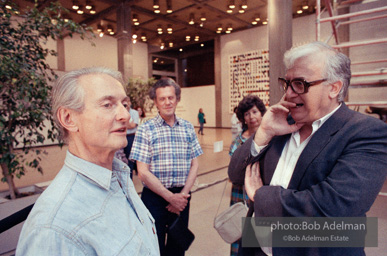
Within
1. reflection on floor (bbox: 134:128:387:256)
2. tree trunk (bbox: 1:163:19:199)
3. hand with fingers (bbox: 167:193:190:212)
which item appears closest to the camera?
hand with fingers (bbox: 167:193:190:212)

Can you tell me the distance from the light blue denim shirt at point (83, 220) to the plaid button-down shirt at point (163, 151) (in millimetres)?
1096

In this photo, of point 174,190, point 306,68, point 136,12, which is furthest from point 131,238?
point 136,12

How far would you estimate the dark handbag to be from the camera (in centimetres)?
202

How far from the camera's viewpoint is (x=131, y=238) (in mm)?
874

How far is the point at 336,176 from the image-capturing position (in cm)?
98

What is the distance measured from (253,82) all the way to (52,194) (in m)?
14.5

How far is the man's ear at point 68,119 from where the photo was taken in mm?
944

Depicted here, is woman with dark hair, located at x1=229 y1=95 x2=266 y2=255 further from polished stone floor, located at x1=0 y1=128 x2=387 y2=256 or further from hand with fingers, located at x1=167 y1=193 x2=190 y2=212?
hand with fingers, located at x1=167 y1=193 x2=190 y2=212

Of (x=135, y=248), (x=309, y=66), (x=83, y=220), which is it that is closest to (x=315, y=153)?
(x=309, y=66)

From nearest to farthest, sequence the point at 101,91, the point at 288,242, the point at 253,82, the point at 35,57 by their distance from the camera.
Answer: the point at 101,91, the point at 288,242, the point at 35,57, the point at 253,82

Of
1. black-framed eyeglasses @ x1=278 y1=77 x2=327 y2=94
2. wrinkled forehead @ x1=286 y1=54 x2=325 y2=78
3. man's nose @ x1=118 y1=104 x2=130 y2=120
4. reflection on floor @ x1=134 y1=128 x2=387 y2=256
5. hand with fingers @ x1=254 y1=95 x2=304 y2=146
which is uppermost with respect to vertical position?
wrinkled forehead @ x1=286 y1=54 x2=325 y2=78

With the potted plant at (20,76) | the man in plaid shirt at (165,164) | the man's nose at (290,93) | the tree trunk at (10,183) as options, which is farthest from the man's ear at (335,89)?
the tree trunk at (10,183)

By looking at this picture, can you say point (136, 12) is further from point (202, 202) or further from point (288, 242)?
point (288, 242)

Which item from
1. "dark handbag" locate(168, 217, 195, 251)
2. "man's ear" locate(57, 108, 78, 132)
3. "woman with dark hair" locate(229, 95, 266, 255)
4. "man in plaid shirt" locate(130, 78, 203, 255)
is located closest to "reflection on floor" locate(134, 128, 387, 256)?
"man in plaid shirt" locate(130, 78, 203, 255)
